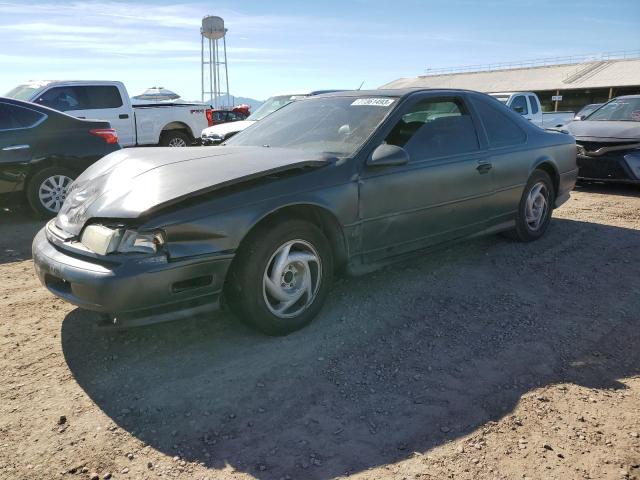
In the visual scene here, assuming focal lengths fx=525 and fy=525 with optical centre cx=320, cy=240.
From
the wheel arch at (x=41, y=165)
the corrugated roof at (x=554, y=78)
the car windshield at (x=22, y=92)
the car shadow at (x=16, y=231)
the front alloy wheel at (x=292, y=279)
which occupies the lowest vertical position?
the car shadow at (x=16, y=231)

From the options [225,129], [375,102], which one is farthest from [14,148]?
[225,129]

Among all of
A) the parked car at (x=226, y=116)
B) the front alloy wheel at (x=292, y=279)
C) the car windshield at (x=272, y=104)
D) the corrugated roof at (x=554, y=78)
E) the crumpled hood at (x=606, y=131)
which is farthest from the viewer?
the corrugated roof at (x=554, y=78)

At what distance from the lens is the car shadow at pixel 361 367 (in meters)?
2.42

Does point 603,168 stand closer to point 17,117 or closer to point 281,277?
point 281,277

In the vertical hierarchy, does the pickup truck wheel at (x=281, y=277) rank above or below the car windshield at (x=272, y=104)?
below

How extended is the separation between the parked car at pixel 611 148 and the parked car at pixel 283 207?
4.00 m

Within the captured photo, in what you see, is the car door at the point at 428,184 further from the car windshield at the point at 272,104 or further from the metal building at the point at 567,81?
the metal building at the point at 567,81

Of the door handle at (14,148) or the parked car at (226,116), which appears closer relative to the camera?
the door handle at (14,148)

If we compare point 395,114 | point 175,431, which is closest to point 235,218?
point 175,431

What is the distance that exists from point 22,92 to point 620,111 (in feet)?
36.6

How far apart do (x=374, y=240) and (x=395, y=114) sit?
3.22 ft

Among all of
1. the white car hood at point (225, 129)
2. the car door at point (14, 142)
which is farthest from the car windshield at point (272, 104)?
the car door at point (14, 142)

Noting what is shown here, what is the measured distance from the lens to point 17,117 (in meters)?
6.43

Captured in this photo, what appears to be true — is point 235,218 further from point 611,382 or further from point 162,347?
point 611,382
